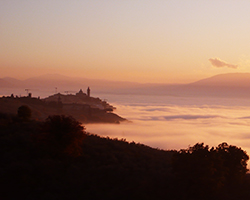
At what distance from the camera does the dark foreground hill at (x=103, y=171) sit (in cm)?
1622

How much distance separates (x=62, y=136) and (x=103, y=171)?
170 inches

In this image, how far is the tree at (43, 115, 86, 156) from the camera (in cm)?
2097

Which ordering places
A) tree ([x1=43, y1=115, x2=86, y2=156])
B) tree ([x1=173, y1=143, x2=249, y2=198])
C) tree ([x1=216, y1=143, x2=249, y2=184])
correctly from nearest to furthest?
tree ([x1=173, y1=143, x2=249, y2=198]) < tree ([x1=216, y1=143, x2=249, y2=184]) < tree ([x1=43, y1=115, x2=86, y2=156])

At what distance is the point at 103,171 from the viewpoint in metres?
19.2

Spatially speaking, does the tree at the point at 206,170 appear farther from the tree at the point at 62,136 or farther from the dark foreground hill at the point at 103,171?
the tree at the point at 62,136

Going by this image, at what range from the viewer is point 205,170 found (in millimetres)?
16250

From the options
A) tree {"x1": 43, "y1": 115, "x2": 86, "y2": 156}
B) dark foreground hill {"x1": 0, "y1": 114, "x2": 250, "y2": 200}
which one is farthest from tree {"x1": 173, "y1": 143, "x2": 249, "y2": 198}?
tree {"x1": 43, "y1": 115, "x2": 86, "y2": 156}

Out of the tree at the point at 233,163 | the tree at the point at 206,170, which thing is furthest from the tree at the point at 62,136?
the tree at the point at 233,163

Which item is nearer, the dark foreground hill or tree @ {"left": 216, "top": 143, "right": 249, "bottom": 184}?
the dark foreground hill

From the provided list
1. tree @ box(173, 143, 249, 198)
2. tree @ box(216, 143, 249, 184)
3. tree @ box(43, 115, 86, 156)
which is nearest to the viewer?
tree @ box(173, 143, 249, 198)

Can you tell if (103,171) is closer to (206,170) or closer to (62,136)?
(62,136)

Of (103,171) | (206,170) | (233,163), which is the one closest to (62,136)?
(103,171)

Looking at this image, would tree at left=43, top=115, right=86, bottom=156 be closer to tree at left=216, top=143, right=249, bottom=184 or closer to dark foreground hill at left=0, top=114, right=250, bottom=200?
dark foreground hill at left=0, top=114, right=250, bottom=200

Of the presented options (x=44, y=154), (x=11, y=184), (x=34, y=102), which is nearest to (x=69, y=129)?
(x=44, y=154)
